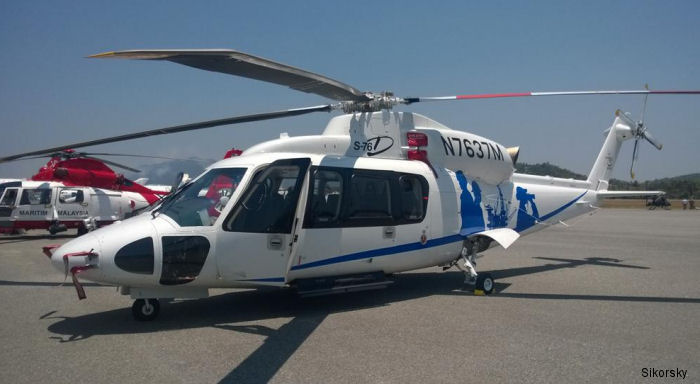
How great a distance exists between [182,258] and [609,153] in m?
10.7

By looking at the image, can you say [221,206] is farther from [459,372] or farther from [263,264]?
[459,372]

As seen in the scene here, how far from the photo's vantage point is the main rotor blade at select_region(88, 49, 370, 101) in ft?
15.9

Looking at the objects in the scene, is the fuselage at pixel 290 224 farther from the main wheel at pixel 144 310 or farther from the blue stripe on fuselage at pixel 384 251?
the main wheel at pixel 144 310

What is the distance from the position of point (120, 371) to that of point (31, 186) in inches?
673

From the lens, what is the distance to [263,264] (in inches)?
266

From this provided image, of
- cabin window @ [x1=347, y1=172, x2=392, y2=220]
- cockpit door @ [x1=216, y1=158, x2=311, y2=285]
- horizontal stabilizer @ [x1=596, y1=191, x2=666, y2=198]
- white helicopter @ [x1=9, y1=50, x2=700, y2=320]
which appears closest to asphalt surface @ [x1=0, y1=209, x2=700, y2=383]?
white helicopter @ [x1=9, y1=50, x2=700, y2=320]

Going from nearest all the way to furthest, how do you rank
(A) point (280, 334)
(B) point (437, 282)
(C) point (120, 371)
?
(C) point (120, 371) < (A) point (280, 334) < (B) point (437, 282)

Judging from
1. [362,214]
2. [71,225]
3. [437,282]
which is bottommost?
[71,225]

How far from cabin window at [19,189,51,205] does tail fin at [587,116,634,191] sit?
1830cm

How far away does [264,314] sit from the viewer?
7.16 meters

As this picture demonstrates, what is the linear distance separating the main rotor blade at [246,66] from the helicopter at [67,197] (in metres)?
13.7

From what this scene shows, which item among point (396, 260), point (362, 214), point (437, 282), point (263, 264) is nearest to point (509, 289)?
point (437, 282)
